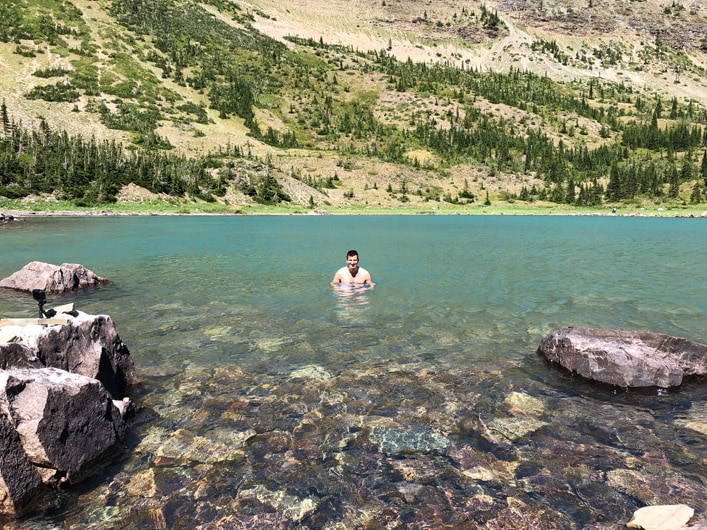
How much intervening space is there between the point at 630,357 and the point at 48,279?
19039 millimetres

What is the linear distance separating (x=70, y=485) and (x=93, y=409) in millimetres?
946

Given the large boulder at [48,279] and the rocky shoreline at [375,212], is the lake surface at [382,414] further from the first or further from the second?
the rocky shoreline at [375,212]

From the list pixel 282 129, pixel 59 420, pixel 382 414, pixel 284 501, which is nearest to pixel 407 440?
pixel 382 414

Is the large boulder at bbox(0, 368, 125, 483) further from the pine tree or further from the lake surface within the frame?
the pine tree

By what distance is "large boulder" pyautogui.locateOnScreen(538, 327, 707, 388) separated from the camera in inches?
349

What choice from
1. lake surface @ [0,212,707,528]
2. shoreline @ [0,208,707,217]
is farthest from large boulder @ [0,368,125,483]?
shoreline @ [0,208,707,217]

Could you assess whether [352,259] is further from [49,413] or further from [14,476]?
[14,476]

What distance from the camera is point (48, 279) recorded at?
17.5m

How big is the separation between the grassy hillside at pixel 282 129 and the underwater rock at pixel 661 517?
7616 centimetres

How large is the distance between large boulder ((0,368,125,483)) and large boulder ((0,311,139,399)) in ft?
2.68

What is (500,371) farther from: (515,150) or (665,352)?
(515,150)

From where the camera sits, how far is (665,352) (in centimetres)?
932

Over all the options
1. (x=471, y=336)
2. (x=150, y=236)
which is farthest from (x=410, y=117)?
(x=471, y=336)

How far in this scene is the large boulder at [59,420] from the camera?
5.43 meters
